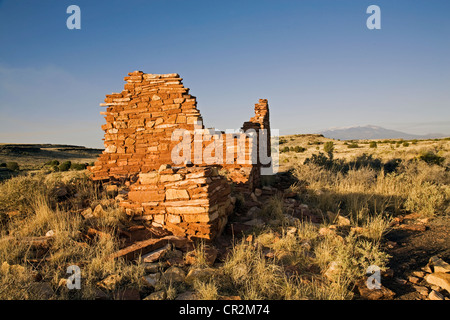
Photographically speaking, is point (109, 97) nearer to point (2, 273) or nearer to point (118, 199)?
point (118, 199)

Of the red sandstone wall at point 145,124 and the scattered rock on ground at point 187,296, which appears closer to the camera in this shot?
the scattered rock on ground at point 187,296

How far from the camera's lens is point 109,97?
8141mm

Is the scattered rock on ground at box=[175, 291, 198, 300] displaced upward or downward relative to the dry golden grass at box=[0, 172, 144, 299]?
downward

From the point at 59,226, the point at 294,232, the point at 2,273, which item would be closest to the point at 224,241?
the point at 294,232

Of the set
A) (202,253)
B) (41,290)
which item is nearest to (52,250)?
(41,290)

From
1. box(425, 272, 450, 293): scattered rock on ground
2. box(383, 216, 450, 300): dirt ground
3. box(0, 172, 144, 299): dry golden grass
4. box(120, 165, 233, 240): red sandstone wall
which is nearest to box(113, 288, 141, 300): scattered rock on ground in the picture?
box(0, 172, 144, 299): dry golden grass

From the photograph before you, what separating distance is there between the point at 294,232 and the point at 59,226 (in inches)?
156

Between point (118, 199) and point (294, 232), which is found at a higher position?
point (118, 199)

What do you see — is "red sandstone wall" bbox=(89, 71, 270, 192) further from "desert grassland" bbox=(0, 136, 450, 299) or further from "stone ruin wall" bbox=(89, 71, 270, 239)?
"desert grassland" bbox=(0, 136, 450, 299)

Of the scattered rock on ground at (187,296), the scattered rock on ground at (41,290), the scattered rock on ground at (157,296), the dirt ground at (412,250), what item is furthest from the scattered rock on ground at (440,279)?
the scattered rock on ground at (41,290)

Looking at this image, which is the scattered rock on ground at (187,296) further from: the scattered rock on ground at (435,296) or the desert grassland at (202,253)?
the scattered rock on ground at (435,296)

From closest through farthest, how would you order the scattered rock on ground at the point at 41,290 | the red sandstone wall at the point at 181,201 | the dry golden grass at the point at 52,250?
the scattered rock on ground at the point at 41,290 < the dry golden grass at the point at 52,250 < the red sandstone wall at the point at 181,201

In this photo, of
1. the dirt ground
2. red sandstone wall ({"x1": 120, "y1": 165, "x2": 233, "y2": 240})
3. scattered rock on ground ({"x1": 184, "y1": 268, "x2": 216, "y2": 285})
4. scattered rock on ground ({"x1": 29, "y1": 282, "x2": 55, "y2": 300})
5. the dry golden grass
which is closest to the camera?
scattered rock on ground ({"x1": 29, "y1": 282, "x2": 55, "y2": 300})

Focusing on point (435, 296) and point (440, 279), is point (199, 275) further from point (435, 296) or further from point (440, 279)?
point (440, 279)
